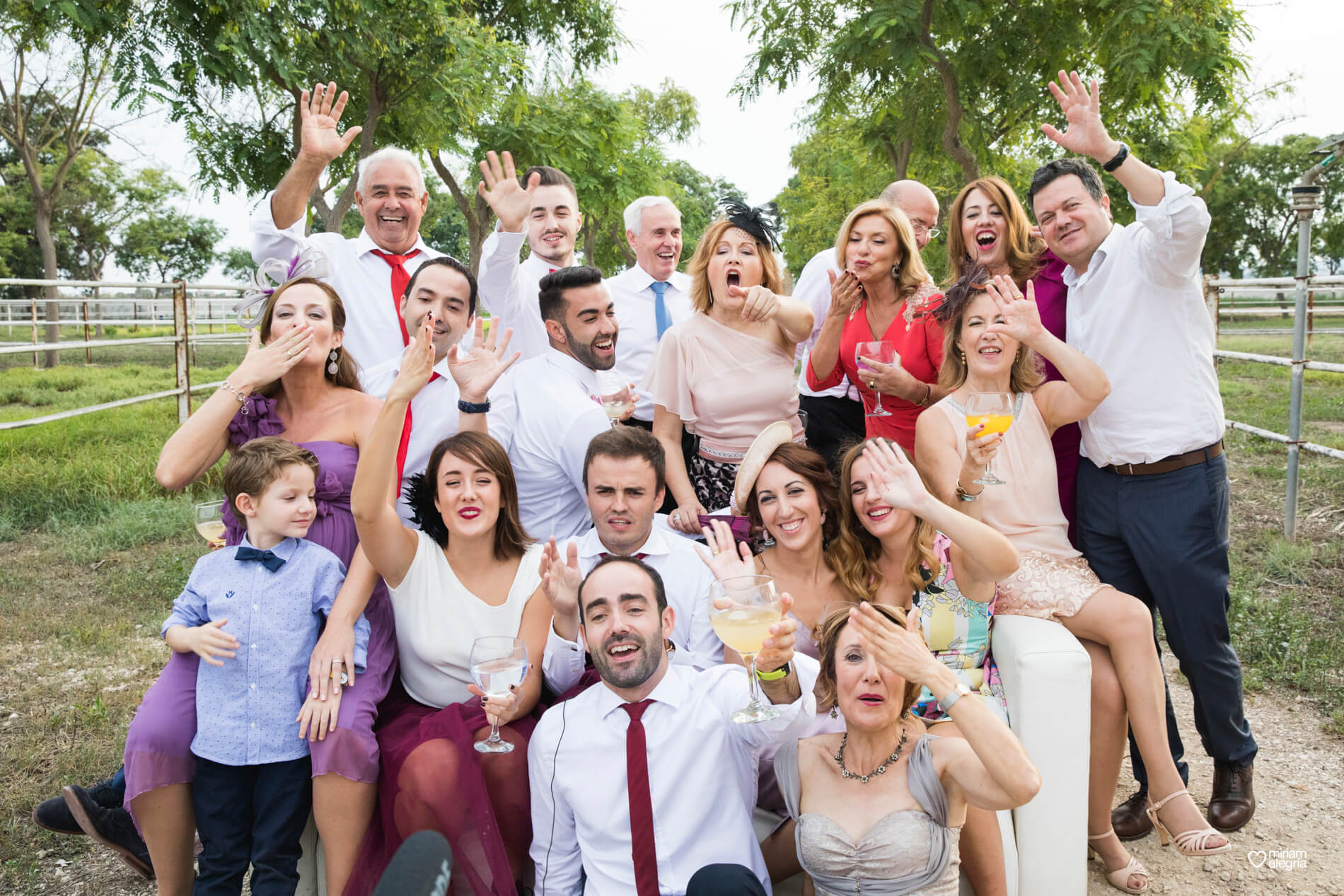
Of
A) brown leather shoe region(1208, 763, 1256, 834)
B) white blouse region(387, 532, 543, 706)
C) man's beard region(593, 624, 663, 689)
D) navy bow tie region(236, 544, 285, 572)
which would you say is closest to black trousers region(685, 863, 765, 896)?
man's beard region(593, 624, 663, 689)

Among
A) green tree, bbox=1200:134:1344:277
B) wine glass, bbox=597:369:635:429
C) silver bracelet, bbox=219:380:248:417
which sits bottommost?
wine glass, bbox=597:369:635:429

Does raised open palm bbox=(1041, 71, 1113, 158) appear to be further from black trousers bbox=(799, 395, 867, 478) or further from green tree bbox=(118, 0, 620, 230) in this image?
green tree bbox=(118, 0, 620, 230)

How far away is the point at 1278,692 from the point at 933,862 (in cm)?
334

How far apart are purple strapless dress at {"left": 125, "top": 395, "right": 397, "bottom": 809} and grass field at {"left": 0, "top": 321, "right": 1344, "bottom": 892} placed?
1213 mm

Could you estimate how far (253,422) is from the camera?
3.38 metres

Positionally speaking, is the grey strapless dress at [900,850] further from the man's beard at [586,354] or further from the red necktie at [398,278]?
the red necktie at [398,278]

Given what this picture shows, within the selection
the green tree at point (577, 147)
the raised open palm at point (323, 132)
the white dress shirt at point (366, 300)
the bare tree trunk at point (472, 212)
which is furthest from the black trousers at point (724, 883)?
the bare tree trunk at point (472, 212)

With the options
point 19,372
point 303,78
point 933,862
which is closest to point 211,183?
point 303,78

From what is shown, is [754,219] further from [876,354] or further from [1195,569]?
[1195,569]

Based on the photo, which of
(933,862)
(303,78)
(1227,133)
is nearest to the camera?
(933,862)

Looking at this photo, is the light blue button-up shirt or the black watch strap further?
the black watch strap

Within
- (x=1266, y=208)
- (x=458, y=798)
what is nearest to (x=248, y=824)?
(x=458, y=798)

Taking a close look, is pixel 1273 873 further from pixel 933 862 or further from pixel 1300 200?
pixel 1300 200

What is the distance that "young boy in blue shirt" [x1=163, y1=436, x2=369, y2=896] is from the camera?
2.88m
